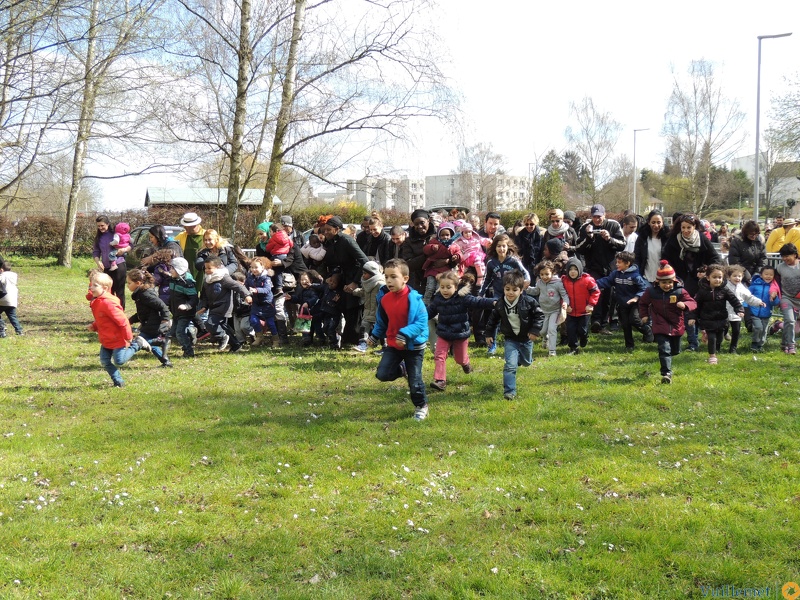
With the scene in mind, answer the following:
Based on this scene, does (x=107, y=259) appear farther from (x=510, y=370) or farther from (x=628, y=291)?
(x=628, y=291)

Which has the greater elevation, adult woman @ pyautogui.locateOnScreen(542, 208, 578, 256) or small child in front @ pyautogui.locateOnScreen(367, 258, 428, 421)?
adult woman @ pyautogui.locateOnScreen(542, 208, 578, 256)

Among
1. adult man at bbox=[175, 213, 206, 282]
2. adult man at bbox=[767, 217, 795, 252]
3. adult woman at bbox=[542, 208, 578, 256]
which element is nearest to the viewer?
adult man at bbox=[175, 213, 206, 282]

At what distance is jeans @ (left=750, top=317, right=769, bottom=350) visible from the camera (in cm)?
1069

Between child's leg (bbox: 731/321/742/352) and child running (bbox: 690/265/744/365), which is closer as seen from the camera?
child running (bbox: 690/265/744/365)

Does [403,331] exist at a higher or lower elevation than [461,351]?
higher

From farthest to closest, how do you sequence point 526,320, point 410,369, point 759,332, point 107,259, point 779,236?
point 107,259 < point 779,236 < point 759,332 < point 526,320 < point 410,369

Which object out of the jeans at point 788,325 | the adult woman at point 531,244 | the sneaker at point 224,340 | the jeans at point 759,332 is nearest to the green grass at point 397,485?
the jeans at point 788,325

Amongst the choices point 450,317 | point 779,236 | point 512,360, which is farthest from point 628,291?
point 779,236

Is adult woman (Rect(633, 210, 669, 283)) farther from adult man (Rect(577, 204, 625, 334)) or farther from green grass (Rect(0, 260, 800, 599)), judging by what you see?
green grass (Rect(0, 260, 800, 599))

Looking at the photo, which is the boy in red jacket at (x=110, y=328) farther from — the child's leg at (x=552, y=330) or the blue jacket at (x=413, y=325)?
the child's leg at (x=552, y=330)

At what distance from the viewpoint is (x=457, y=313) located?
8.62m

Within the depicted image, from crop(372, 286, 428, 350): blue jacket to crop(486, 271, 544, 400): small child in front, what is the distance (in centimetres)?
117

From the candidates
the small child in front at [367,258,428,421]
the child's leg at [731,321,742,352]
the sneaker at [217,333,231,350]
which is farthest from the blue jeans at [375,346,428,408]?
the child's leg at [731,321,742,352]

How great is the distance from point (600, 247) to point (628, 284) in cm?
105
